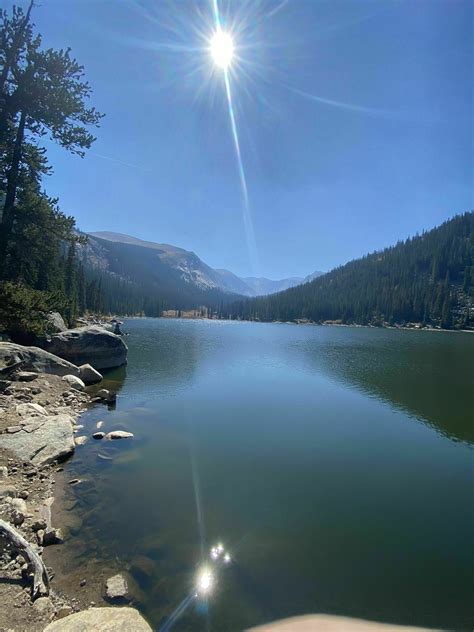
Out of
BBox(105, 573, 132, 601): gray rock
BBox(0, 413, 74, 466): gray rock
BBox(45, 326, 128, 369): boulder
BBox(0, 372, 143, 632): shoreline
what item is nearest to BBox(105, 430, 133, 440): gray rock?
BBox(0, 372, 143, 632): shoreline

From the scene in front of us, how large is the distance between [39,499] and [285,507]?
291 inches

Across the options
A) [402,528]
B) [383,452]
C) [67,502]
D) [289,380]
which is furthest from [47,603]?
[289,380]

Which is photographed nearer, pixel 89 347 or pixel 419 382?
pixel 89 347

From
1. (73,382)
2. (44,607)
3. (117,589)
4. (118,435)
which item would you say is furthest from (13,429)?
(73,382)

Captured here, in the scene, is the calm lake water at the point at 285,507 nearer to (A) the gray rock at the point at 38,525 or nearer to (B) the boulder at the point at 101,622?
(A) the gray rock at the point at 38,525

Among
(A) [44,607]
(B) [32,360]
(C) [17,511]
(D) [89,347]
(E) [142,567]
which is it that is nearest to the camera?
(A) [44,607]

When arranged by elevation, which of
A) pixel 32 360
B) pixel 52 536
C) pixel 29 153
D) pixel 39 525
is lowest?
pixel 52 536

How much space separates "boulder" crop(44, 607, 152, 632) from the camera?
484 centimetres

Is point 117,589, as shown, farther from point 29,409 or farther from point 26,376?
point 26,376

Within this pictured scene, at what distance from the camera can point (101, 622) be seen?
5043 mm

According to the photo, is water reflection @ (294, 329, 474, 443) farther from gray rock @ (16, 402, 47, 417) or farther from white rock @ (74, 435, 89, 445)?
gray rock @ (16, 402, 47, 417)

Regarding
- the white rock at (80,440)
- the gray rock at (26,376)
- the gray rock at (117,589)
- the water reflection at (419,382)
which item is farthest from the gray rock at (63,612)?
the water reflection at (419,382)

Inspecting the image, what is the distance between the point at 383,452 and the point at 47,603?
14.3 meters

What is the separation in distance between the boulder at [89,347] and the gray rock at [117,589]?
2425cm
